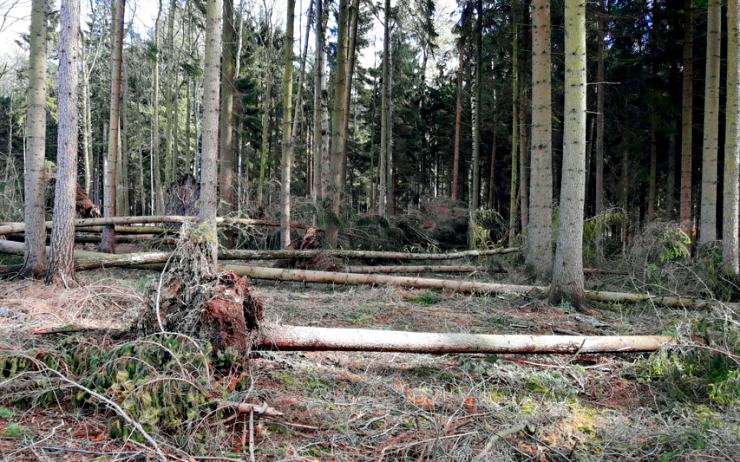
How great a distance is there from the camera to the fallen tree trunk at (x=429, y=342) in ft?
13.4

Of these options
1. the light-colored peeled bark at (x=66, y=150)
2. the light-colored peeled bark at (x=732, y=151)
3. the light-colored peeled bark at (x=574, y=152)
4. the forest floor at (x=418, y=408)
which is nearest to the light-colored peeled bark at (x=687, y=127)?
the light-colored peeled bark at (x=732, y=151)

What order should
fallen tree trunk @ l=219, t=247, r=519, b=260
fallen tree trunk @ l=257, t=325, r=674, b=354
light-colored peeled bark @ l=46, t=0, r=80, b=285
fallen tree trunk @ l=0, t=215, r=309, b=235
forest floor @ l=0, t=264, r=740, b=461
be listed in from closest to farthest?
forest floor @ l=0, t=264, r=740, b=461, fallen tree trunk @ l=257, t=325, r=674, b=354, light-colored peeled bark @ l=46, t=0, r=80, b=285, fallen tree trunk @ l=0, t=215, r=309, b=235, fallen tree trunk @ l=219, t=247, r=519, b=260

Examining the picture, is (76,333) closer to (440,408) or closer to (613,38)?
(440,408)

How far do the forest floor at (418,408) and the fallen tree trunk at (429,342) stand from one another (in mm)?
197

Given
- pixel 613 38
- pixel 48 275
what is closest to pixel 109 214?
pixel 48 275

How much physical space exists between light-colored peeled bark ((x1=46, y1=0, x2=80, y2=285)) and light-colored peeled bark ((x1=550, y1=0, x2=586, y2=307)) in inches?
284

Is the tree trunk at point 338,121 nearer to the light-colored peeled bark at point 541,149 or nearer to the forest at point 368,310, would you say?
the forest at point 368,310

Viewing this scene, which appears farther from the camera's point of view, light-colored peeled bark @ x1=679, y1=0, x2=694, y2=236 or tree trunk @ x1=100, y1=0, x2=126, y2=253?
light-colored peeled bark @ x1=679, y1=0, x2=694, y2=236

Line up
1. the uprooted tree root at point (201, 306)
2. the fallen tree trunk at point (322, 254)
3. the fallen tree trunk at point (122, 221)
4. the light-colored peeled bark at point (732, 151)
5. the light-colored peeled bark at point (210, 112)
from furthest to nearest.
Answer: the fallen tree trunk at point (322, 254), the light-colored peeled bark at point (732, 151), the fallen tree trunk at point (122, 221), the light-colored peeled bark at point (210, 112), the uprooted tree root at point (201, 306)

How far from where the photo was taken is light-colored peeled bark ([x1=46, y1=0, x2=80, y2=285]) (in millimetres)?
6728

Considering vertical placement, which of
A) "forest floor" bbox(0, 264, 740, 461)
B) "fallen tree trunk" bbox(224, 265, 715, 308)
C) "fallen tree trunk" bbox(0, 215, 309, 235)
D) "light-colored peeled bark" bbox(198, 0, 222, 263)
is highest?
"light-colored peeled bark" bbox(198, 0, 222, 263)

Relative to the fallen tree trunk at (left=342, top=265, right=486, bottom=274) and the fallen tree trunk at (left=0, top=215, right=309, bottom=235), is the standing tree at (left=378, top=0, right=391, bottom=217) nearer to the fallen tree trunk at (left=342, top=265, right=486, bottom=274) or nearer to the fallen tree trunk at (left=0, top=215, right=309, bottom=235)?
the fallen tree trunk at (left=342, top=265, right=486, bottom=274)

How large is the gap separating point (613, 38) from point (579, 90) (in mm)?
14846

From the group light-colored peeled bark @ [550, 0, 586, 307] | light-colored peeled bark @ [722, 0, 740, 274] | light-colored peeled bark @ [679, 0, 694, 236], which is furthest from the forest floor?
light-colored peeled bark @ [679, 0, 694, 236]
